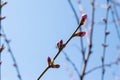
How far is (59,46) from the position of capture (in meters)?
1.32

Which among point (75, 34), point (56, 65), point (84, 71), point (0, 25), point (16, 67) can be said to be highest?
point (75, 34)

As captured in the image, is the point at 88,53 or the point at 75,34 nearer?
the point at 75,34

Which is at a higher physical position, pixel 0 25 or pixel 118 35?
pixel 0 25

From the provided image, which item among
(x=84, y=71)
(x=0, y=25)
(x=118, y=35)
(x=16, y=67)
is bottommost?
(x=118, y=35)

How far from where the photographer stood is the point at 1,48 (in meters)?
1.78

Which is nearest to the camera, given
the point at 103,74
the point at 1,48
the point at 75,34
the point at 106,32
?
the point at 75,34

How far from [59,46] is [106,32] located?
228cm

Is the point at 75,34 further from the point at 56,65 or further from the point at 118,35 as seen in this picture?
the point at 118,35

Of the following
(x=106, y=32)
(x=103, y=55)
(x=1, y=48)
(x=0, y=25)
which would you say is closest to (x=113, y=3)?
(x=106, y=32)

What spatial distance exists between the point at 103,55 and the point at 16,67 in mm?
1130

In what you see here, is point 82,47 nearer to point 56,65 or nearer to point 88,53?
point 88,53

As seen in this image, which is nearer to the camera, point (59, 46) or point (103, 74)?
point (59, 46)

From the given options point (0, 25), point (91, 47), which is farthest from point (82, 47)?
point (0, 25)

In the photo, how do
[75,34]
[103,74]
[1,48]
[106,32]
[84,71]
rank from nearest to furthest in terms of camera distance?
[75,34], [1,48], [84,71], [103,74], [106,32]
